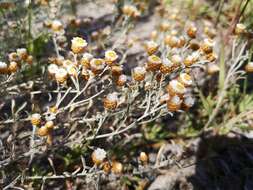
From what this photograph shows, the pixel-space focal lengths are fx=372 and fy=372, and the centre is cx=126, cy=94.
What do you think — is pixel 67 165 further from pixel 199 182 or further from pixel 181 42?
pixel 181 42

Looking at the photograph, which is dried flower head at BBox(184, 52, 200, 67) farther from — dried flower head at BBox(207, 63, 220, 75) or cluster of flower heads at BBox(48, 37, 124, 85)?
dried flower head at BBox(207, 63, 220, 75)

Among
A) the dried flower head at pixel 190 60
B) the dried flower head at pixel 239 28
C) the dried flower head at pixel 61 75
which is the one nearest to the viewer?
the dried flower head at pixel 61 75

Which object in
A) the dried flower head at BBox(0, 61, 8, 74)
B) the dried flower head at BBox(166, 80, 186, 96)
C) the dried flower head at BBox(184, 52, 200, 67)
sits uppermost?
the dried flower head at BBox(0, 61, 8, 74)

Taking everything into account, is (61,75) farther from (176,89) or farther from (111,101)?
(176,89)

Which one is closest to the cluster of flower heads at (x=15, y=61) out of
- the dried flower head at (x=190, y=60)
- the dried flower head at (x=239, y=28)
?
the dried flower head at (x=190, y=60)

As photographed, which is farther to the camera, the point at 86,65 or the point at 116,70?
the point at 116,70

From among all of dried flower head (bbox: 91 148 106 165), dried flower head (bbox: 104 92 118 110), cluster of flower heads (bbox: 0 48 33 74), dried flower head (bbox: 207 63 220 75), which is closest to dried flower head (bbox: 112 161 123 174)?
dried flower head (bbox: 91 148 106 165)

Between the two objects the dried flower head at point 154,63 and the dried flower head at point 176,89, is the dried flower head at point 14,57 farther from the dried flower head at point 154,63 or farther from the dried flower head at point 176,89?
the dried flower head at point 176,89

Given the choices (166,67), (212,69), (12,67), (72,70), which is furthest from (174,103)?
(212,69)

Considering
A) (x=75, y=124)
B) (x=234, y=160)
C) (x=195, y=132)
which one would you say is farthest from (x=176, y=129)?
(x=75, y=124)
